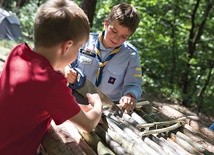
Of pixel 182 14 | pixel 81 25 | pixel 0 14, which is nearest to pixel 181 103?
pixel 182 14

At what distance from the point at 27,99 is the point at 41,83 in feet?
0.32

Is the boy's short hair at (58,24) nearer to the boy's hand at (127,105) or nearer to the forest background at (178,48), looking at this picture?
the boy's hand at (127,105)

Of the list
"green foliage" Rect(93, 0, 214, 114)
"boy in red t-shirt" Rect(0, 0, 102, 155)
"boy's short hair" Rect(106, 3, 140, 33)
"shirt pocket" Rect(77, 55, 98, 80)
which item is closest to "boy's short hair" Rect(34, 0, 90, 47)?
"boy in red t-shirt" Rect(0, 0, 102, 155)

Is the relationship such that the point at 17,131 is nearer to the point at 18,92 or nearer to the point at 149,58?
the point at 18,92

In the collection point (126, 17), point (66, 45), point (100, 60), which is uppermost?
point (66, 45)

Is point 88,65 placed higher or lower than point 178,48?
higher

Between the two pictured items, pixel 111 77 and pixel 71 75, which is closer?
pixel 71 75

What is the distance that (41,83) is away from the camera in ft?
5.98

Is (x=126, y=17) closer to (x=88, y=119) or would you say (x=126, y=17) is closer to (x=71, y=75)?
(x=71, y=75)

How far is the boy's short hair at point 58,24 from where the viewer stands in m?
1.92

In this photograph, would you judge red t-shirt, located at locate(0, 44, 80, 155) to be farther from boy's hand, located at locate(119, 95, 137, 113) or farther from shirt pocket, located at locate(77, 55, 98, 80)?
shirt pocket, located at locate(77, 55, 98, 80)

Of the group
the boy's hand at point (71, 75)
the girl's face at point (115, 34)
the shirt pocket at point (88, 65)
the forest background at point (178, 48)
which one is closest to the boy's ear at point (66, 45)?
the boy's hand at point (71, 75)

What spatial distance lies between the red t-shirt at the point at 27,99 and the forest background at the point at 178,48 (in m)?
8.94

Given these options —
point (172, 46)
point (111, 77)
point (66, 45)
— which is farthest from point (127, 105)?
point (172, 46)
